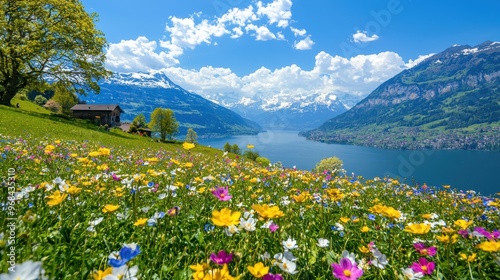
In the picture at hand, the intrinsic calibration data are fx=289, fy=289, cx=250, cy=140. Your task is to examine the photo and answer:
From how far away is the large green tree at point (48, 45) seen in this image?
106 feet

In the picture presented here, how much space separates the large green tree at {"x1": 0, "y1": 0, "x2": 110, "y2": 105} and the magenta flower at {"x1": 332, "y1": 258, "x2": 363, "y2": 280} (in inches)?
1524

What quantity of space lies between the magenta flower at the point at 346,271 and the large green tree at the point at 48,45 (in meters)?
38.7

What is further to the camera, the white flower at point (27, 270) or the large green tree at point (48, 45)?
the large green tree at point (48, 45)

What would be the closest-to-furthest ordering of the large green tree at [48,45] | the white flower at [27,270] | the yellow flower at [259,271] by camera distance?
the white flower at [27,270] < the yellow flower at [259,271] < the large green tree at [48,45]

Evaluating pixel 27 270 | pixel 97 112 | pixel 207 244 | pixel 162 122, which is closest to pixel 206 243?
pixel 207 244

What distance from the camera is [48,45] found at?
109ft

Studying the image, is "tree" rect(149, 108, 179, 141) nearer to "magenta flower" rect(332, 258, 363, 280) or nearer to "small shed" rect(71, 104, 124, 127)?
"small shed" rect(71, 104, 124, 127)

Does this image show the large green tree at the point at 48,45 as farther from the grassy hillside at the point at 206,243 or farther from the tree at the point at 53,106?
the tree at the point at 53,106

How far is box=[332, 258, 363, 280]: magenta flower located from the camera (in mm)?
1643

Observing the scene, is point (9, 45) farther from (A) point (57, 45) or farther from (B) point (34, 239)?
(B) point (34, 239)

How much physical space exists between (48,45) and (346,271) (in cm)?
4121

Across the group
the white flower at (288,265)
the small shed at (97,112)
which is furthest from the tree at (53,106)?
the white flower at (288,265)

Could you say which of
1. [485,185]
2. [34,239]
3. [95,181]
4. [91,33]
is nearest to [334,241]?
[34,239]

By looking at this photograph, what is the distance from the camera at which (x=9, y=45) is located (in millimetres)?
31891
